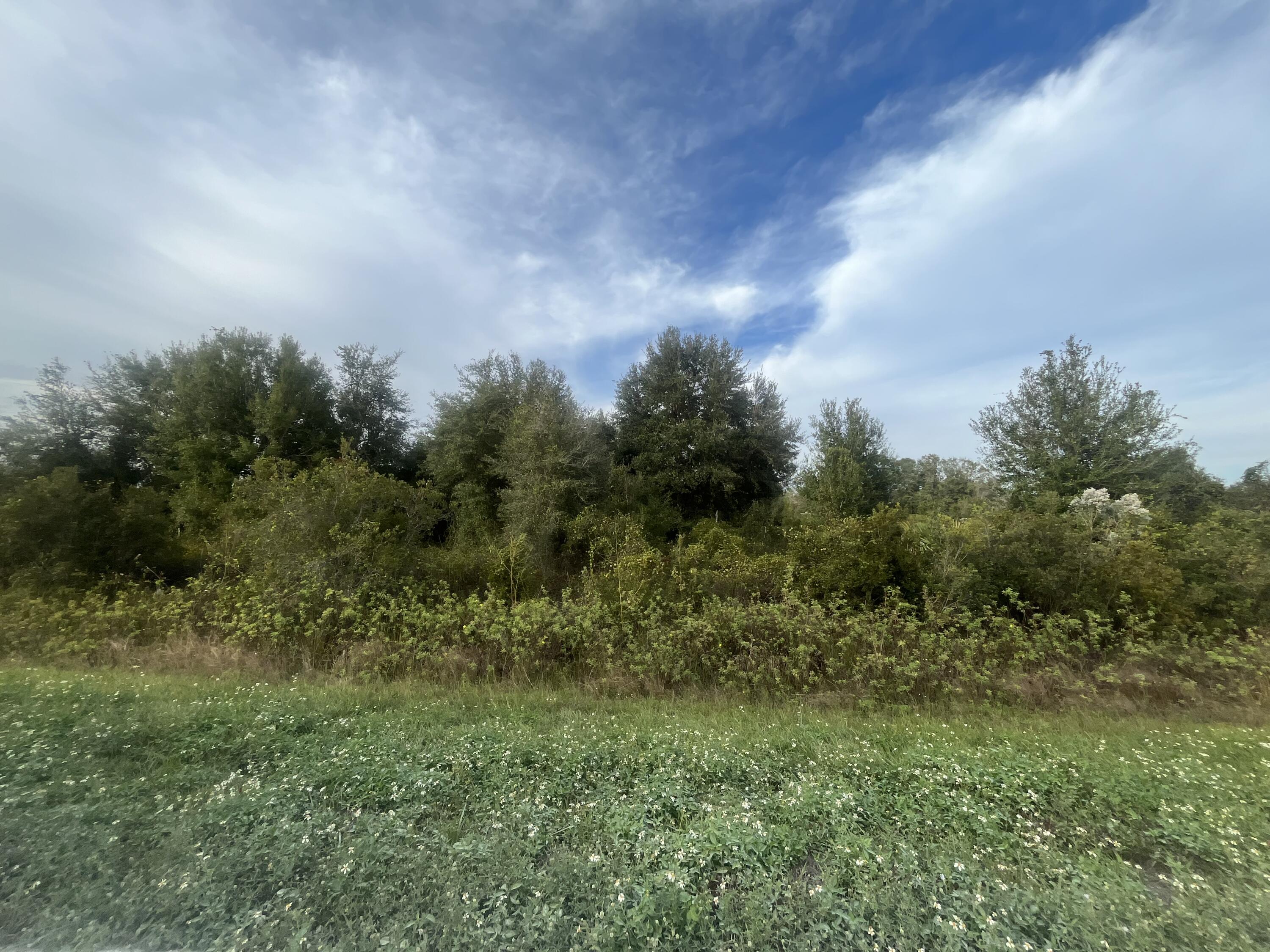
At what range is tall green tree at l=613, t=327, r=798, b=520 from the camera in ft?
55.7

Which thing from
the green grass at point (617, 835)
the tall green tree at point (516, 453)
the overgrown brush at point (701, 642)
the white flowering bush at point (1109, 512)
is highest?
the tall green tree at point (516, 453)

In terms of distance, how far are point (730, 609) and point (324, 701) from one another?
4.68 m

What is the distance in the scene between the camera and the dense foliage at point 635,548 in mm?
6520

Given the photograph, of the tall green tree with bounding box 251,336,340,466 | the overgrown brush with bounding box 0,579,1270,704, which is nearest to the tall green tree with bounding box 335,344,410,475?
the tall green tree with bounding box 251,336,340,466

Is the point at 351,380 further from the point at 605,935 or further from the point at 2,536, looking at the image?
the point at 605,935

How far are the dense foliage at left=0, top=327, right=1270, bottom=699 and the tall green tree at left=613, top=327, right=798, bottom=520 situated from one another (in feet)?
0.35

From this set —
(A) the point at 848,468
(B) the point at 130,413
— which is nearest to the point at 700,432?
(A) the point at 848,468

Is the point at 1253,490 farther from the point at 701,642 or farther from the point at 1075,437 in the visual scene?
the point at 701,642

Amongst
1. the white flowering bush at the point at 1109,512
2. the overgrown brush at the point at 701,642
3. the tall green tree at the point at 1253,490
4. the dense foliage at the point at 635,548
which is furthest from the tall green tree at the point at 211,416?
the tall green tree at the point at 1253,490

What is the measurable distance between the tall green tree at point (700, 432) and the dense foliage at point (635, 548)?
11cm

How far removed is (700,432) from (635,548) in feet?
26.1

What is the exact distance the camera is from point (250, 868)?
2.52 metres

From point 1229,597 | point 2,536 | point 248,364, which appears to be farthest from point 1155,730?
point 248,364

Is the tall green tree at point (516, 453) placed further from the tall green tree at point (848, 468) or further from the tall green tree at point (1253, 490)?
the tall green tree at point (1253, 490)
